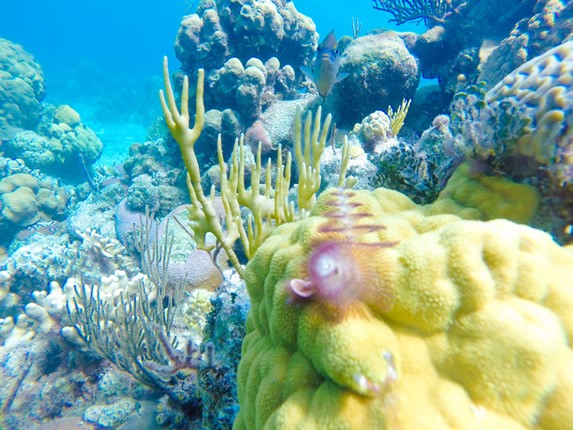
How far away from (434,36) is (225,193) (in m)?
8.77

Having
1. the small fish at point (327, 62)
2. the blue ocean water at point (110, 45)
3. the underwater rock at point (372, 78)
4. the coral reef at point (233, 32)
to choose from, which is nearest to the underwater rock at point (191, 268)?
the small fish at point (327, 62)

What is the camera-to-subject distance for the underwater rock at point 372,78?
6.84 meters

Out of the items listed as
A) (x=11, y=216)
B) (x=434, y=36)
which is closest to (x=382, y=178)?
(x=434, y=36)

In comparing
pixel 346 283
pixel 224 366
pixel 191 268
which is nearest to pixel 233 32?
pixel 191 268

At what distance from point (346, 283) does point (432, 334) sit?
36 cm

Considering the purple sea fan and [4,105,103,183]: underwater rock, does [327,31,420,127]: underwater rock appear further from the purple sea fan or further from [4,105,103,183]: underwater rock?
[4,105,103,183]: underwater rock

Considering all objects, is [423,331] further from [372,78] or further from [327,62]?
[372,78]

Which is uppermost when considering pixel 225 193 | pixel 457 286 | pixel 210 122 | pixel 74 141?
pixel 74 141

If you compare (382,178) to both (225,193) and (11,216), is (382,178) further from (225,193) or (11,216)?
(11,216)

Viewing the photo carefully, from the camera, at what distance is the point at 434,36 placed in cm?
835

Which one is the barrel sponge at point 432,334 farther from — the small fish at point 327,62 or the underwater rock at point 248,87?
the underwater rock at point 248,87

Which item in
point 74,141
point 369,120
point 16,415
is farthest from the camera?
point 74,141

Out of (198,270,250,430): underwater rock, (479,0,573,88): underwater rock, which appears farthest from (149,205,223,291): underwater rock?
(479,0,573,88): underwater rock

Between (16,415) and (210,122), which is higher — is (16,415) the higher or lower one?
the lower one
